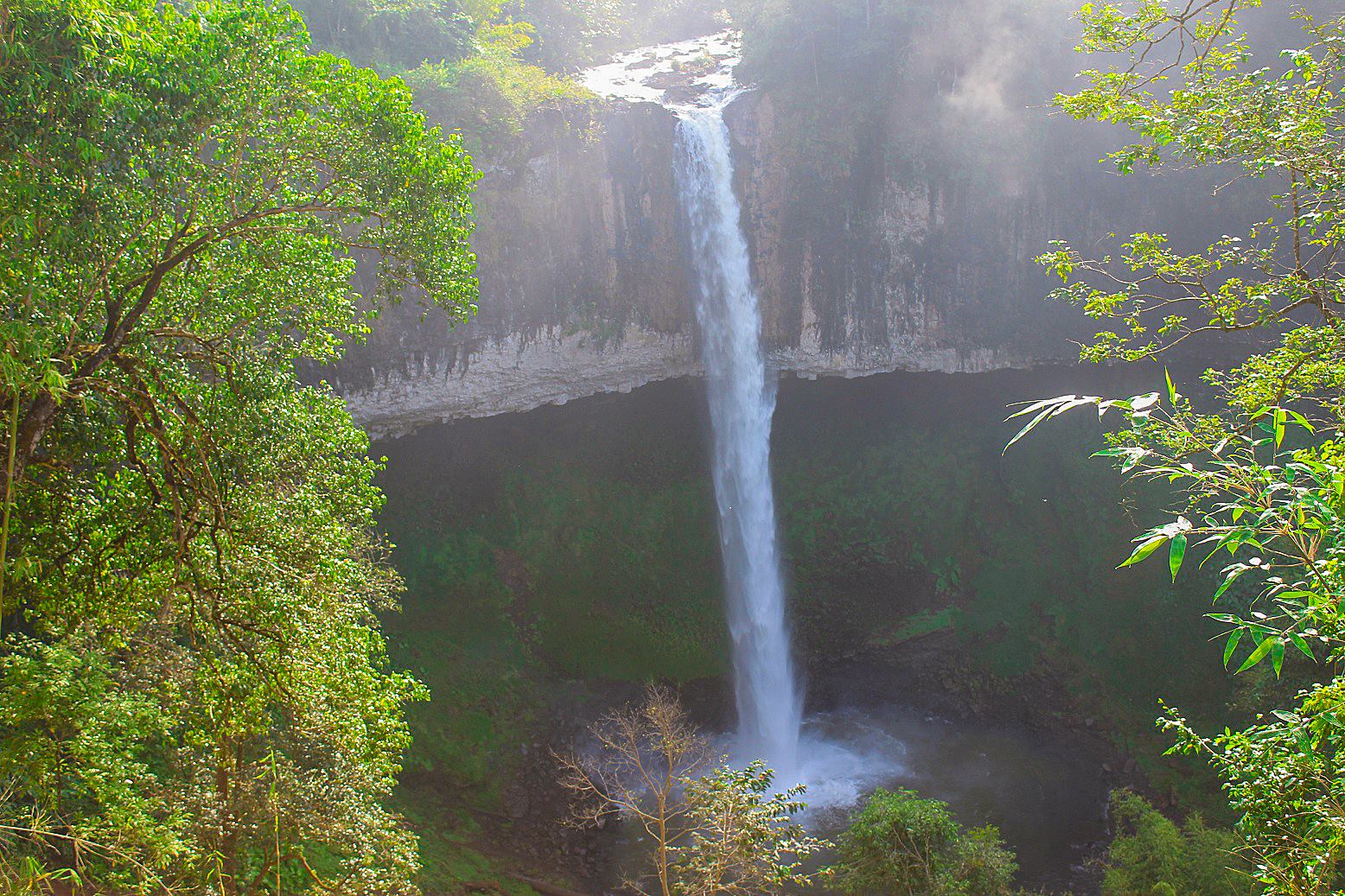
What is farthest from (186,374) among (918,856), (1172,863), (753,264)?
(753,264)

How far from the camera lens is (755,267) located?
18422 millimetres

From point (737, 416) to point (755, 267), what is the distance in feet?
10.5

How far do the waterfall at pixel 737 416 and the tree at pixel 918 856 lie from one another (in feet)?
21.7

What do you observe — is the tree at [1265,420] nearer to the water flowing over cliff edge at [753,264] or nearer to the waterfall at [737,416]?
the waterfall at [737,416]

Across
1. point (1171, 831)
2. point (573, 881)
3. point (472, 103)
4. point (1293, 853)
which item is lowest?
point (573, 881)

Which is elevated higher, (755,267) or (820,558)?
(755,267)

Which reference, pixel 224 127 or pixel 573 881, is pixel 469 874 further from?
pixel 224 127

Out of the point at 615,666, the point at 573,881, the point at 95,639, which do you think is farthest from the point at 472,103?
the point at 573,881

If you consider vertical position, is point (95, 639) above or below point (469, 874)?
above

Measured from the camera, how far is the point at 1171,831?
11.1m

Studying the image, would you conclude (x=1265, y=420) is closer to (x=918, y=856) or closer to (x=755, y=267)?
(x=918, y=856)

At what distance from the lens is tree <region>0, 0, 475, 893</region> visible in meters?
4.38

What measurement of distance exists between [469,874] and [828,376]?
12.4m

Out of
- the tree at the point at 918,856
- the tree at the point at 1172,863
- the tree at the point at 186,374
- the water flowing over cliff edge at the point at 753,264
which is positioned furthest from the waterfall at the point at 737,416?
the tree at the point at 186,374
